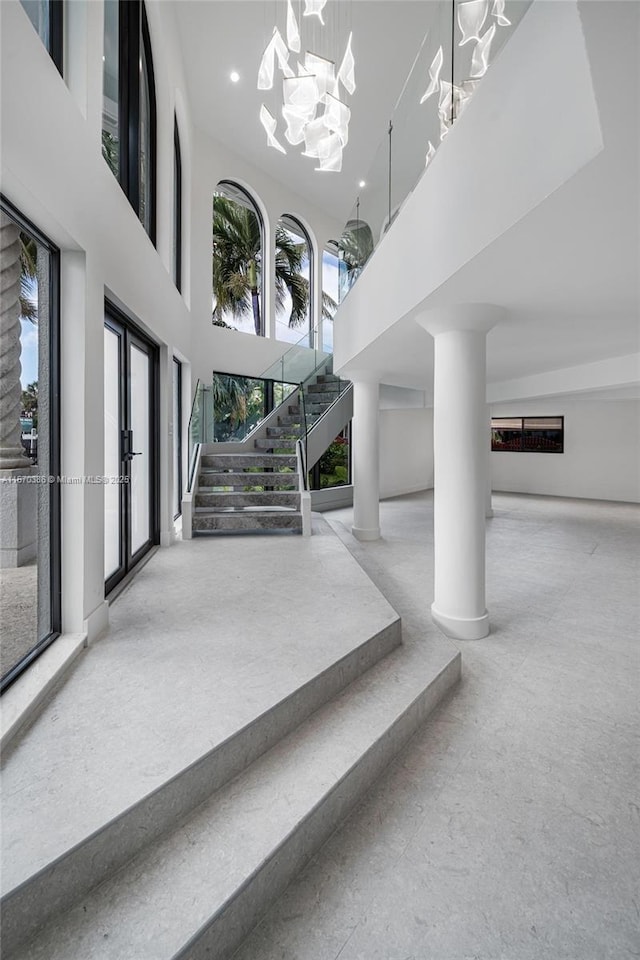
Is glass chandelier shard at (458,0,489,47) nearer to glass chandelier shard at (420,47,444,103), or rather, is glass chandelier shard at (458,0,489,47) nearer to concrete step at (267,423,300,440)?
glass chandelier shard at (420,47,444,103)

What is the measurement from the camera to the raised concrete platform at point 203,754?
1374 millimetres

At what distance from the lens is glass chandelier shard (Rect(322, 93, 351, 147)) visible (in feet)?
11.7

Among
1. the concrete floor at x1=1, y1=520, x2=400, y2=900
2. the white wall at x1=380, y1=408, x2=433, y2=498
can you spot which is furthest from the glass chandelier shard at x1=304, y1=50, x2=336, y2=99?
the white wall at x1=380, y1=408, x2=433, y2=498

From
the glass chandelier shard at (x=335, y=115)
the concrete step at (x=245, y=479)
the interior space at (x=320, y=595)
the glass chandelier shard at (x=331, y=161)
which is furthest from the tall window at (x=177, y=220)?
the glass chandelier shard at (x=335, y=115)

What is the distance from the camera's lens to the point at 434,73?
10.3 ft

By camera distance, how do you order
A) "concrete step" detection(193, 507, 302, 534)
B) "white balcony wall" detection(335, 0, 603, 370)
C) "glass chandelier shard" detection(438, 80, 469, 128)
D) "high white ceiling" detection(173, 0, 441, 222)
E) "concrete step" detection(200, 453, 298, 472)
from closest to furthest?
1. "white balcony wall" detection(335, 0, 603, 370)
2. "glass chandelier shard" detection(438, 80, 469, 128)
3. "concrete step" detection(193, 507, 302, 534)
4. "high white ceiling" detection(173, 0, 441, 222)
5. "concrete step" detection(200, 453, 298, 472)

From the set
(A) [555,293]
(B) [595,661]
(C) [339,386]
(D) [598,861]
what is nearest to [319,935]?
(D) [598,861]

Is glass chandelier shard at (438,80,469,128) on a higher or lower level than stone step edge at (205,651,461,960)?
higher

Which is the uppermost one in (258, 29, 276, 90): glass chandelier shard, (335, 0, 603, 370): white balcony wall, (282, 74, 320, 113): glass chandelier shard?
(258, 29, 276, 90): glass chandelier shard

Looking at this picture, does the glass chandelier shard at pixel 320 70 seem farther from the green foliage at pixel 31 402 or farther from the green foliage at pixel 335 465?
the green foliage at pixel 335 465

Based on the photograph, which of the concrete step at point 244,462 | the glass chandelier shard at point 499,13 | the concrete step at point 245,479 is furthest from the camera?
the concrete step at point 244,462

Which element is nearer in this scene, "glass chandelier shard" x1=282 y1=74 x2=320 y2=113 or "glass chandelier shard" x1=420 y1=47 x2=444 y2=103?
"glass chandelier shard" x1=420 y1=47 x2=444 y2=103

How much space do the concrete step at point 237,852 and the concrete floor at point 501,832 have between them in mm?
112

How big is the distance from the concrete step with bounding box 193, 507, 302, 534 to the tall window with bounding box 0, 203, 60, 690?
10.00 ft
